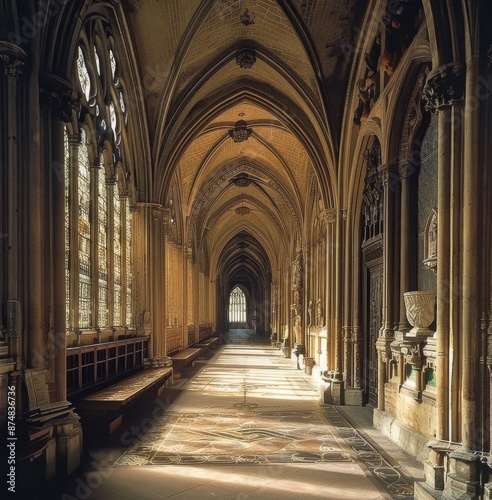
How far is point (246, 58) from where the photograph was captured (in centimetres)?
1186

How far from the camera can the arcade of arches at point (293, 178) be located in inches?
199

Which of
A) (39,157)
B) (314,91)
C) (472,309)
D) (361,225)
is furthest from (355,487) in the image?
(314,91)

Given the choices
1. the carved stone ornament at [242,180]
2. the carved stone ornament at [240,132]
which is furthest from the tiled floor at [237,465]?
the carved stone ornament at [242,180]

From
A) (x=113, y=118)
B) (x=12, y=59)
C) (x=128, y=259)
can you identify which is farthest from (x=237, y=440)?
(x=113, y=118)

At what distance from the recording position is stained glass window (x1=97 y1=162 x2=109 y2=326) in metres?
9.47

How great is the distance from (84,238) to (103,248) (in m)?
1.21

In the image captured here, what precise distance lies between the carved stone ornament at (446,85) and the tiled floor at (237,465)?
406 centimetres

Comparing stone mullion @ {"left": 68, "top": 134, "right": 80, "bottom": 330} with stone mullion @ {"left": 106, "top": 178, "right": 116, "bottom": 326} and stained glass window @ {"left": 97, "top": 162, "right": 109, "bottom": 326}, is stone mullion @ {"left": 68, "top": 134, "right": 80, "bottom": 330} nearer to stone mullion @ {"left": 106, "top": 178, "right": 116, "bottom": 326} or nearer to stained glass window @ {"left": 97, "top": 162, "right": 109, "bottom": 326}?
stained glass window @ {"left": 97, "top": 162, "right": 109, "bottom": 326}

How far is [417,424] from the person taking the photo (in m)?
6.79

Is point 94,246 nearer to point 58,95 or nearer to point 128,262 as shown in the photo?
point 128,262

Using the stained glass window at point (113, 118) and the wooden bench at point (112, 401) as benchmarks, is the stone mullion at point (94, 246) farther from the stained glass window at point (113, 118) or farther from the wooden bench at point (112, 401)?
the stained glass window at point (113, 118)

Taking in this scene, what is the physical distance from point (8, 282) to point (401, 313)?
18.2ft

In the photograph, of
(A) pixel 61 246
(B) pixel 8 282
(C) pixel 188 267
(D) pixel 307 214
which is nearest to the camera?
(B) pixel 8 282

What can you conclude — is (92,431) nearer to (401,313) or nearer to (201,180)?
(401,313)
